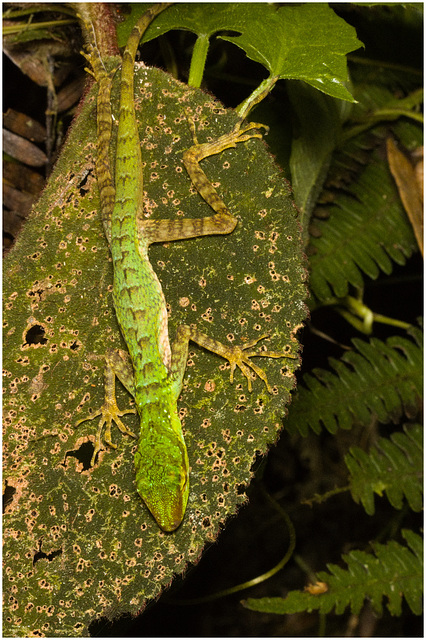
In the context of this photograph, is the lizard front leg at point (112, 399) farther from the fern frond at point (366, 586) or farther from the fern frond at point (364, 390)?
the fern frond at point (366, 586)

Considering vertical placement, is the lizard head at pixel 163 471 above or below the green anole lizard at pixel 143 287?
below

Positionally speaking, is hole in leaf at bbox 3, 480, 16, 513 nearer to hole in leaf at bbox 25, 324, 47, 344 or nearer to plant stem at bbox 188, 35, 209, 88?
hole in leaf at bbox 25, 324, 47, 344

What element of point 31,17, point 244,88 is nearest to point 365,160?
point 244,88

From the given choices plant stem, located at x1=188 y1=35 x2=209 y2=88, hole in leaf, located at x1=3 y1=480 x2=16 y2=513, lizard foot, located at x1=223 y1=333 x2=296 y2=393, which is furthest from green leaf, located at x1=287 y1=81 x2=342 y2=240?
hole in leaf, located at x1=3 y1=480 x2=16 y2=513

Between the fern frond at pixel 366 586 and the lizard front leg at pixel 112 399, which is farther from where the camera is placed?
the fern frond at pixel 366 586

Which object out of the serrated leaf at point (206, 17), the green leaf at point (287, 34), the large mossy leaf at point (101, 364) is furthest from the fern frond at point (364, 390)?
the serrated leaf at point (206, 17)

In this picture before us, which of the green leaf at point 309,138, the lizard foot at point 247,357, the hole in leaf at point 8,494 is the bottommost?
the hole in leaf at point 8,494

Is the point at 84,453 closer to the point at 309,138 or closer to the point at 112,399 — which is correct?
the point at 112,399

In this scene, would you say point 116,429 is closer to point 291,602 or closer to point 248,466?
point 248,466
